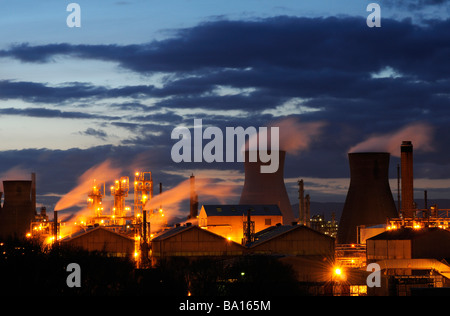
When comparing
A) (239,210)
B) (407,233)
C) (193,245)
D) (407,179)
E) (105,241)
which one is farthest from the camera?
(239,210)

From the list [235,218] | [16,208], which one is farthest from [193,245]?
[16,208]

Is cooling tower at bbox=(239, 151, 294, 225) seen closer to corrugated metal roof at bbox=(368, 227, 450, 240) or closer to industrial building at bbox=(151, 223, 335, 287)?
industrial building at bbox=(151, 223, 335, 287)

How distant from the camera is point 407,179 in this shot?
49344mm

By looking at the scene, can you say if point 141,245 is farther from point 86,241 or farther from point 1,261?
point 1,261

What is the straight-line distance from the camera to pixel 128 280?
31.2 metres

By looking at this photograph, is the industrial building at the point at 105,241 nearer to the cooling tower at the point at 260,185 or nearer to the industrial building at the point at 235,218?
the industrial building at the point at 235,218

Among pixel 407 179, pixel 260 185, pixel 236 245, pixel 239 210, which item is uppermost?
pixel 260 185

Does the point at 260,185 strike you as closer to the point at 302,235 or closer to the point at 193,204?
the point at 193,204

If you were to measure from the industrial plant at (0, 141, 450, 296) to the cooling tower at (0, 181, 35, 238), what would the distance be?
83mm

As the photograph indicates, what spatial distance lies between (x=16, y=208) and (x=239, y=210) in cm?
1963

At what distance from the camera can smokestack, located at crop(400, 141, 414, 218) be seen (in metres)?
49.3
